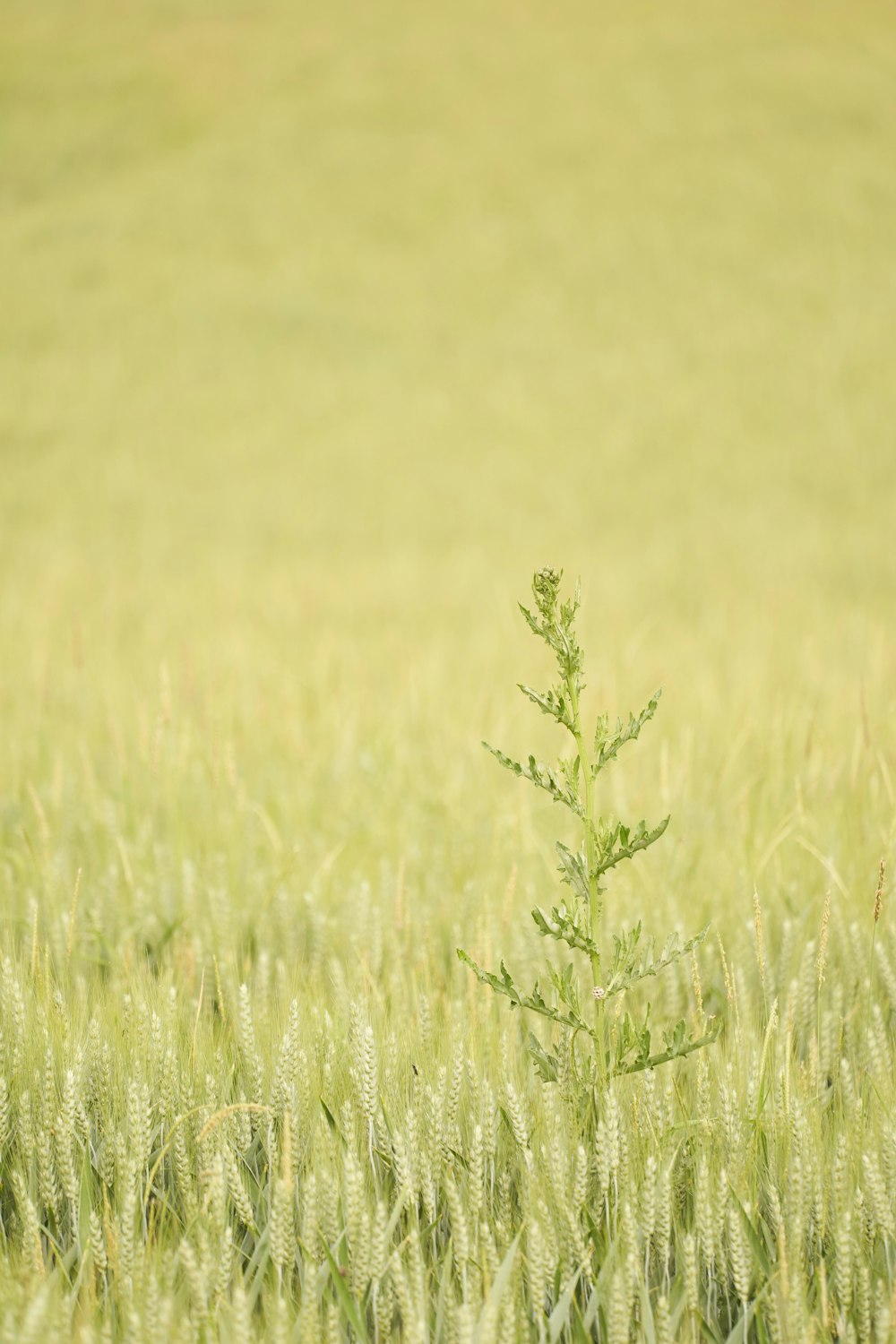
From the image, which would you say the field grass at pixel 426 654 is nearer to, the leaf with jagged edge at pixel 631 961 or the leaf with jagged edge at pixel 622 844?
the leaf with jagged edge at pixel 631 961

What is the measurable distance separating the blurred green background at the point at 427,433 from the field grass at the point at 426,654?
0.04 m

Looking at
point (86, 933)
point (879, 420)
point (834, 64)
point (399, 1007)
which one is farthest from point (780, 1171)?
point (834, 64)

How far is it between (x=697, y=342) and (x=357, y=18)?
31.2 ft

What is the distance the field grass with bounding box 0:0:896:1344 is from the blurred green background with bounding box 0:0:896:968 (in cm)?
4

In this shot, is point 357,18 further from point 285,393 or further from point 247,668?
point 247,668

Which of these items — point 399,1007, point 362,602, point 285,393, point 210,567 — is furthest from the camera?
point 285,393

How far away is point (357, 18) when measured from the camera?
14977 millimetres

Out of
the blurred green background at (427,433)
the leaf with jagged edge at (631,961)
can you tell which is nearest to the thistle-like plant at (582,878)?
the leaf with jagged edge at (631,961)

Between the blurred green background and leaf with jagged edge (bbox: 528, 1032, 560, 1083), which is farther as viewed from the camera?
the blurred green background

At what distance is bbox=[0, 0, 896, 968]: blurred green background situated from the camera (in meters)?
1.99

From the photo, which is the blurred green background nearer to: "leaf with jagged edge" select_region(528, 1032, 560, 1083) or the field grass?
the field grass

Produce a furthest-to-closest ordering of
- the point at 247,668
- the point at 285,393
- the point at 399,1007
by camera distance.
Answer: the point at 285,393
the point at 247,668
the point at 399,1007

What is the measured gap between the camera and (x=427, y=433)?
8258 millimetres

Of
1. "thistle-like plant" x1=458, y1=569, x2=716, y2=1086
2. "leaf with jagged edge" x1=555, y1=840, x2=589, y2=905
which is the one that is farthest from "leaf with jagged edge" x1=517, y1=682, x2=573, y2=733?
"leaf with jagged edge" x1=555, y1=840, x2=589, y2=905
